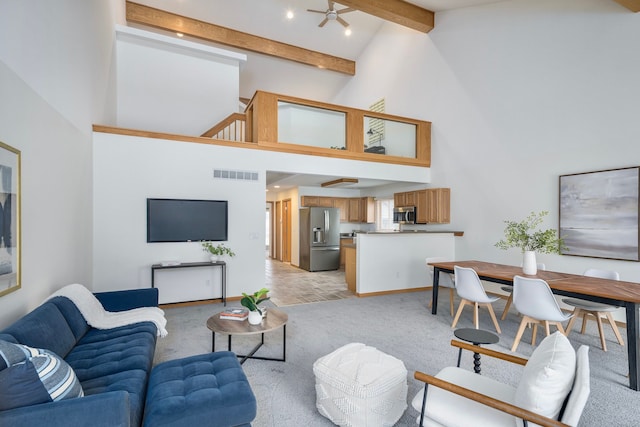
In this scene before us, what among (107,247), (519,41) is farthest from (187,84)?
(519,41)

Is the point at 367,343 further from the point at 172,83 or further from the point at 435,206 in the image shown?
the point at 172,83

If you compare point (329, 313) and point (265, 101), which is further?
point (265, 101)

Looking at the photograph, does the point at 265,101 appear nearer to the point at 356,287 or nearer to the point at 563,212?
the point at 356,287

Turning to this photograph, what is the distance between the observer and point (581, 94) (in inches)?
175

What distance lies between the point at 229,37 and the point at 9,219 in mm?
7008

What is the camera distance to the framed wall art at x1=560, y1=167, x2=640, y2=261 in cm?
392

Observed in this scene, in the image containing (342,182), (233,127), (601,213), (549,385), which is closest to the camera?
(549,385)

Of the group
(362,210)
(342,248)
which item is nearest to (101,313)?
(342,248)

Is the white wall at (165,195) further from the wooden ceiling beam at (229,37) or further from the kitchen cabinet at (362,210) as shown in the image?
the wooden ceiling beam at (229,37)

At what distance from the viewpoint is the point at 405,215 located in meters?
7.36

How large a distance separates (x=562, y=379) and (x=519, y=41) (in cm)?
569

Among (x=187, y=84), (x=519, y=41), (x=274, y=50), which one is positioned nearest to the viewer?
(x=519, y=41)

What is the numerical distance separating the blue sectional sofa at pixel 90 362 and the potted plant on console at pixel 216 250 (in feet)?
6.75

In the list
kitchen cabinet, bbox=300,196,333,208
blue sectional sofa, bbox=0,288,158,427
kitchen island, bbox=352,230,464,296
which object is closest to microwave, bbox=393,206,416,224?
kitchen island, bbox=352,230,464,296
